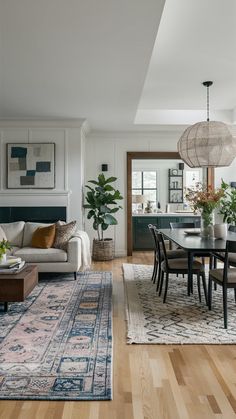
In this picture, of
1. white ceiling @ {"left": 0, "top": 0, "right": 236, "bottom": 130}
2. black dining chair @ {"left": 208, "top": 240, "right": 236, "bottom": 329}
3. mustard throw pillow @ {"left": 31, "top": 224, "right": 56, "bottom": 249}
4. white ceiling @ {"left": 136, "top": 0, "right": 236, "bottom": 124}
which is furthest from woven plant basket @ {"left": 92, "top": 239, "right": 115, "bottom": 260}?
black dining chair @ {"left": 208, "top": 240, "right": 236, "bottom": 329}

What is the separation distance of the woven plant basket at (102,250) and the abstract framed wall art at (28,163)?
1535 millimetres

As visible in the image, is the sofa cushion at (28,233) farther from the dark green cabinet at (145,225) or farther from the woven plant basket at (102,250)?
the dark green cabinet at (145,225)

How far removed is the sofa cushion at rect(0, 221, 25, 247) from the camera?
5.68 meters

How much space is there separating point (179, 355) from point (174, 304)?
124 cm

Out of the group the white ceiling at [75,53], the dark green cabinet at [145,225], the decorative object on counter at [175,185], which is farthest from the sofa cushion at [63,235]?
the decorative object on counter at [175,185]

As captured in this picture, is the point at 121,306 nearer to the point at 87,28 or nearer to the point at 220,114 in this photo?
the point at 87,28

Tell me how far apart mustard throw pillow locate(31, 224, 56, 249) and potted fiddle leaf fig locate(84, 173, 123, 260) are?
138 cm

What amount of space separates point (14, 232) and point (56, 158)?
5.20 ft

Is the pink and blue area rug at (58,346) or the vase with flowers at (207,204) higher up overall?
the vase with flowers at (207,204)

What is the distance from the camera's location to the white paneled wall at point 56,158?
251 inches

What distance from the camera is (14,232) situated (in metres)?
5.71

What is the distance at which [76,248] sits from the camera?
5.02 metres

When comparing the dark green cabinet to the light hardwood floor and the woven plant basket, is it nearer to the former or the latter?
the woven plant basket

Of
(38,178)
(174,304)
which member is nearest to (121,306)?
(174,304)
